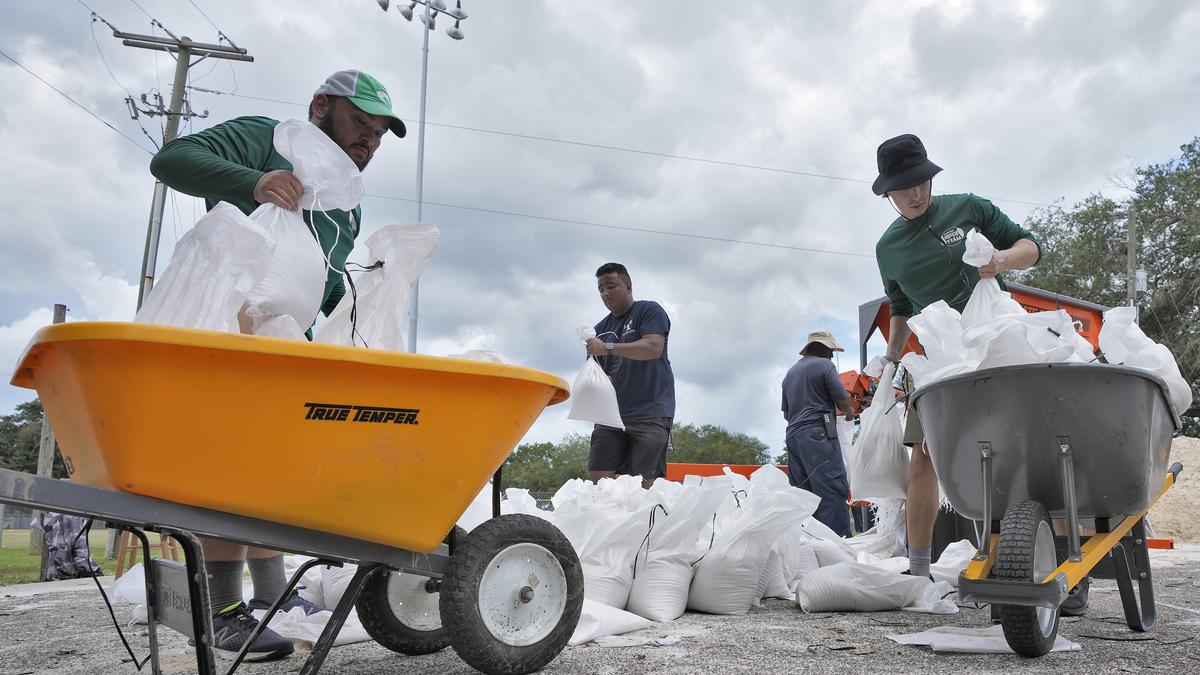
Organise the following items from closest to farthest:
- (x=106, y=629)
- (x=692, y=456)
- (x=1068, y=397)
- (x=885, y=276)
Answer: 1. (x=1068, y=397)
2. (x=106, y=629)
3. (x=885, y=276)
4. (x=692, y=456)

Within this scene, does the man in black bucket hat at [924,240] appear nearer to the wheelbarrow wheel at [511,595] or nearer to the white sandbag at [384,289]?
the wheelbarrow wheel at [511,595]

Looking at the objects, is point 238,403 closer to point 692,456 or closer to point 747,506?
point 747,506

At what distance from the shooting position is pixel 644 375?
4.34 metres

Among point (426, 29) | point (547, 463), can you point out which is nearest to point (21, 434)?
point (547, 463)

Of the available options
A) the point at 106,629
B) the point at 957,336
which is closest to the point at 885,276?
the point at 957,336

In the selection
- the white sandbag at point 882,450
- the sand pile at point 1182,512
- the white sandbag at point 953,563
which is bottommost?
the sand pile at point 1182,512

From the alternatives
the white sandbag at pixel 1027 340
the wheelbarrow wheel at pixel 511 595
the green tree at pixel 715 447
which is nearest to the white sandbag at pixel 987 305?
the white sandbag at pixel 1027 340

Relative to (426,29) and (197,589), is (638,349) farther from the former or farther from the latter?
(426,29)

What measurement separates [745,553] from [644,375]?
Answer: 1.40 m

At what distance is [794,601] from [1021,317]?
167 cm

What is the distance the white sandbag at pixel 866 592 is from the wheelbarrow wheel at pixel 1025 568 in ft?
2.88

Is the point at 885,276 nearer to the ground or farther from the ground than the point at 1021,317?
farther from the ground

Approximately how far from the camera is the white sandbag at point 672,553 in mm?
2994

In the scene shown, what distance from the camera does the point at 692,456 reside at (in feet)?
172
